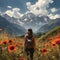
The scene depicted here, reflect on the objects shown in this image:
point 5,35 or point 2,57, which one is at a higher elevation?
point 5,35

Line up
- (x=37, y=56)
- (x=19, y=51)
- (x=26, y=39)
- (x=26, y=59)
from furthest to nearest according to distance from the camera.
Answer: (x=19, y=51) → (x=37, y=56) → (x=26, y=59) → (x=26, y=39)

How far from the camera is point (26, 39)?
568 centimetres

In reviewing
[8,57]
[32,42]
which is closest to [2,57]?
[8,57]

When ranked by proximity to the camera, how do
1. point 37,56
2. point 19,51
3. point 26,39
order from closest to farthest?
1. point 26,39
2. point 37,56
3. point 19,51

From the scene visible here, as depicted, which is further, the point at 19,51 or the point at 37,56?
the point at 19,51

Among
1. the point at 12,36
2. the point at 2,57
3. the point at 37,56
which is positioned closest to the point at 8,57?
the point at 2,57

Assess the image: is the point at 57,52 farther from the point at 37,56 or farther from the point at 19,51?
the point at 19,51

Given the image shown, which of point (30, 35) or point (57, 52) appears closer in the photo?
point (30, 35)

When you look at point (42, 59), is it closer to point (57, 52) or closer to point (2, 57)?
point (57, 52)

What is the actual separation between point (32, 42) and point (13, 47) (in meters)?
0.43

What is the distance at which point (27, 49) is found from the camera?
571cm

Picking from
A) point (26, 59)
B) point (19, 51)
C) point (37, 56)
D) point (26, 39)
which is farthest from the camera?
point (19, 51)

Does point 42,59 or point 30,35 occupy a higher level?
point 30,35

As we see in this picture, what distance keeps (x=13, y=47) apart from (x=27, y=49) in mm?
318
